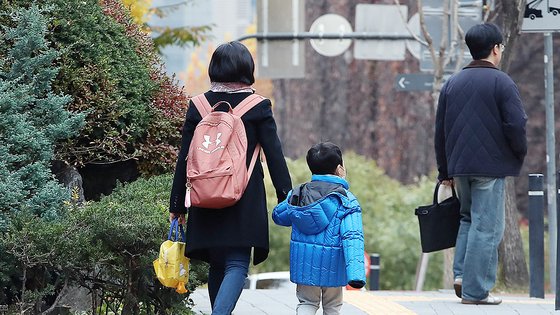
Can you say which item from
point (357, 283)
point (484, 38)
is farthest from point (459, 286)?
point (357, 283)

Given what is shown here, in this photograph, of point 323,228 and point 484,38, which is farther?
point 484,38

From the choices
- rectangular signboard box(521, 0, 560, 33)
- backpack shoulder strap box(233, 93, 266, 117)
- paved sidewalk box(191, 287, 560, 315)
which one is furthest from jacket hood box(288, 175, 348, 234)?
rectangular signboard box(521, 0, 560, 33)

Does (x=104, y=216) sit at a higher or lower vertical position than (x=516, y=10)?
lower

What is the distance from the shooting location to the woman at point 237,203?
7.39 meters

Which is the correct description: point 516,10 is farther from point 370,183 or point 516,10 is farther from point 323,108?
point 323,108

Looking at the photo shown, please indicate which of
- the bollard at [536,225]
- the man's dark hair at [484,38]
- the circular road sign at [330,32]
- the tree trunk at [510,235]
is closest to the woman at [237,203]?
the man's dark hair at [484,38]

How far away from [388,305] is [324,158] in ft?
8.08

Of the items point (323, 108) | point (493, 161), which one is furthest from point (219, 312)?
point (323, 108)

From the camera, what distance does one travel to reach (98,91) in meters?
8.91

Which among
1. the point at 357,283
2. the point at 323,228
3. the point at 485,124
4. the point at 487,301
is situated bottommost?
the point at 487,301

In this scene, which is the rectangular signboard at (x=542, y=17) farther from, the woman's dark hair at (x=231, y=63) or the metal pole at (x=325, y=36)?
the metal pole at (x=325, y=36)

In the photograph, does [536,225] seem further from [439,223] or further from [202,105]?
[202,105]

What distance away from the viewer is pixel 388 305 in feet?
32.0

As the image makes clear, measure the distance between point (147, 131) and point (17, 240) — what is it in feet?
5.84
